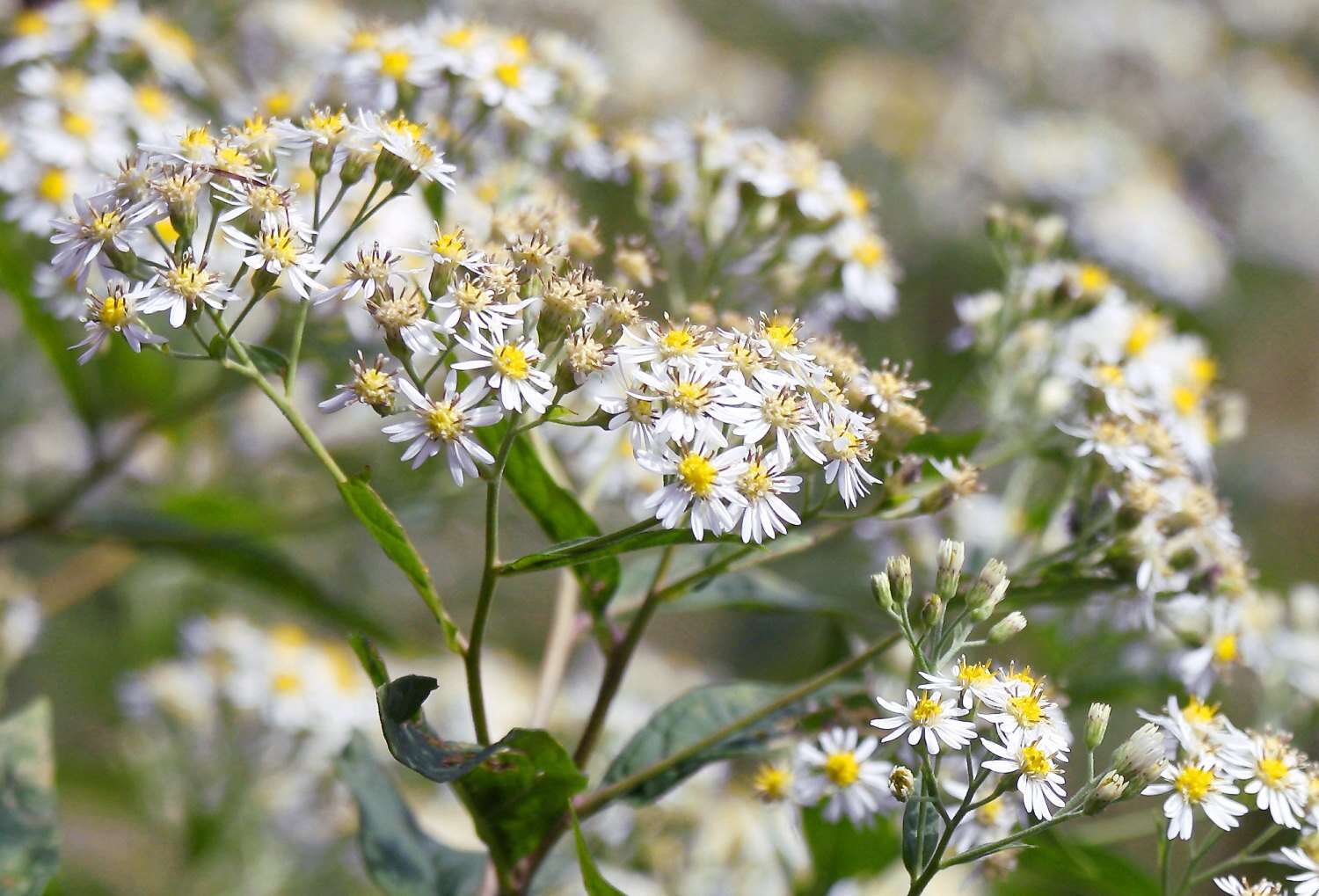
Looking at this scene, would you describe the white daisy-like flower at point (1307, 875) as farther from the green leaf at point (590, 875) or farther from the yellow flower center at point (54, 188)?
the yellow flower center at point (54, 188)

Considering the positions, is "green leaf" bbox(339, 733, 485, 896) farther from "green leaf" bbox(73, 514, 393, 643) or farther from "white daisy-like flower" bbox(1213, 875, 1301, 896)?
"white daisy-like flower" bbox(1213, 875, 1301, 896)

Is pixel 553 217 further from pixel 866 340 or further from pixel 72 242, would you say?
pixel 866 340

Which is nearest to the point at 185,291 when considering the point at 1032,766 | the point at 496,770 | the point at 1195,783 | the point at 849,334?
the point at 496,770

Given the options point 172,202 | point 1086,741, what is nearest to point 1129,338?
point 1086,741

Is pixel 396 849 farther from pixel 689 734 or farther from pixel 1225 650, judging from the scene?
pixel 1225 650

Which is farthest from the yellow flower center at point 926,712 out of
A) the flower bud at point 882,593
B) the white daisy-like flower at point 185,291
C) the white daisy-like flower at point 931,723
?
the white daisy-like flower at point 185,291

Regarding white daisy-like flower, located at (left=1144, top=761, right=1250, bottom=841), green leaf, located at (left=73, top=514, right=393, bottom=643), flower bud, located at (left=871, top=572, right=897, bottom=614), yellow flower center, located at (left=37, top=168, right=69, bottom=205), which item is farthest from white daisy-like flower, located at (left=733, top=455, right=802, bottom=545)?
yellow flower center, located at (left=37, top=168, right=69, bottom=205)
